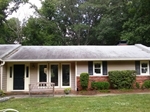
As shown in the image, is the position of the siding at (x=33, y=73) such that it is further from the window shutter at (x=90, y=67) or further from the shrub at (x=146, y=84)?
the shrub at (x=146, y=84)

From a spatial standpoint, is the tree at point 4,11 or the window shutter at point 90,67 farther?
the tree at point 4,11

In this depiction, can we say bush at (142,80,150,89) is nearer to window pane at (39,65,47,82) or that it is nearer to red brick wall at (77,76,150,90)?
red brick wall at (77,76,150,90)

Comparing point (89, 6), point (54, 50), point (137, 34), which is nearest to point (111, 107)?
point (54, 50)

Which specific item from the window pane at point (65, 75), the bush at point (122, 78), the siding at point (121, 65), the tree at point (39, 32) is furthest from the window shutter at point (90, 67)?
the tree at point (39, 32)

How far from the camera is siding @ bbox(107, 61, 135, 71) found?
14054mm

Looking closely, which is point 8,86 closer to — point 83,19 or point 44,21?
point 44,21

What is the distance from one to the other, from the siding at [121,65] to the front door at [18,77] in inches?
244

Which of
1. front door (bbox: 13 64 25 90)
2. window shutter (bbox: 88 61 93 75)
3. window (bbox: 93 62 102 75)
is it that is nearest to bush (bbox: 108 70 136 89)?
window (bbox: 93 62 102 75)

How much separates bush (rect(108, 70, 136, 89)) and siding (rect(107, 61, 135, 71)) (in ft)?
2.45

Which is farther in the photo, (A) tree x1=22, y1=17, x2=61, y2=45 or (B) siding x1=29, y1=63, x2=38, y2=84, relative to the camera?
(A) tree x1=22, y1=17, x2=61, y2=45

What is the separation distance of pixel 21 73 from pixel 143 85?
8637mm

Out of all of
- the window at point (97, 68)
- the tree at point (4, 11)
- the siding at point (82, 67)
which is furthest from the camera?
the tree at point (4, 11)

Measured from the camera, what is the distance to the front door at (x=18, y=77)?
1375cm

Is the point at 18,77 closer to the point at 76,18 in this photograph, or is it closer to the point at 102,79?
the point at 102,79
